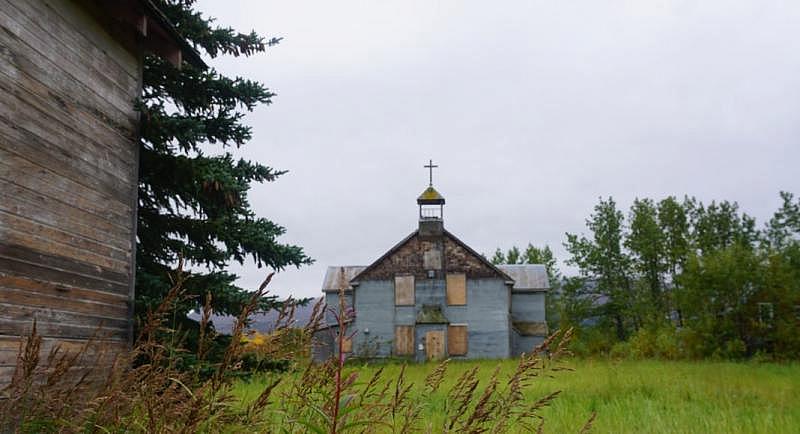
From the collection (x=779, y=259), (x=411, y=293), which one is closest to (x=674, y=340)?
(x=779, y=259)

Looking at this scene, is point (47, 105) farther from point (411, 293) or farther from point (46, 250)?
point (411, 293)

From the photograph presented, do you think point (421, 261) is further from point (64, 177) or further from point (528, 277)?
point (64, 177)

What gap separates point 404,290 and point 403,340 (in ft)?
7.63

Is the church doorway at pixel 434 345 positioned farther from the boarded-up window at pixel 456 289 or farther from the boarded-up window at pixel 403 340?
the boarded-up window at pixel 456 289

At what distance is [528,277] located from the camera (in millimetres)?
34562

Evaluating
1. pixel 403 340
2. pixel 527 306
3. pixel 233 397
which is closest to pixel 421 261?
pixel 403 340

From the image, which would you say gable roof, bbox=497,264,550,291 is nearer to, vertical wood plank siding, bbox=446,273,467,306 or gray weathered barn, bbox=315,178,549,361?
gray weathered barn, bbox=315,178,549,361

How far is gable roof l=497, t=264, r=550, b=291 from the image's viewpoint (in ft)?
111

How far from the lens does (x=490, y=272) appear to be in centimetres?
3091

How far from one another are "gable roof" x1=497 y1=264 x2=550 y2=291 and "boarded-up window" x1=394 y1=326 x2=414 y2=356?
6568mm

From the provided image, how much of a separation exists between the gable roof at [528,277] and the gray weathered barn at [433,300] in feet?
9.43

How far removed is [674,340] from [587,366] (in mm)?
10762

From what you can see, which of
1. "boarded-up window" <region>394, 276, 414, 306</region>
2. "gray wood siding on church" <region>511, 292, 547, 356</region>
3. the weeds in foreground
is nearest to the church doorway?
"boarded-up window" <region>394, 276, 414, 306</region>

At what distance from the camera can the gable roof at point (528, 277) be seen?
111 ft
